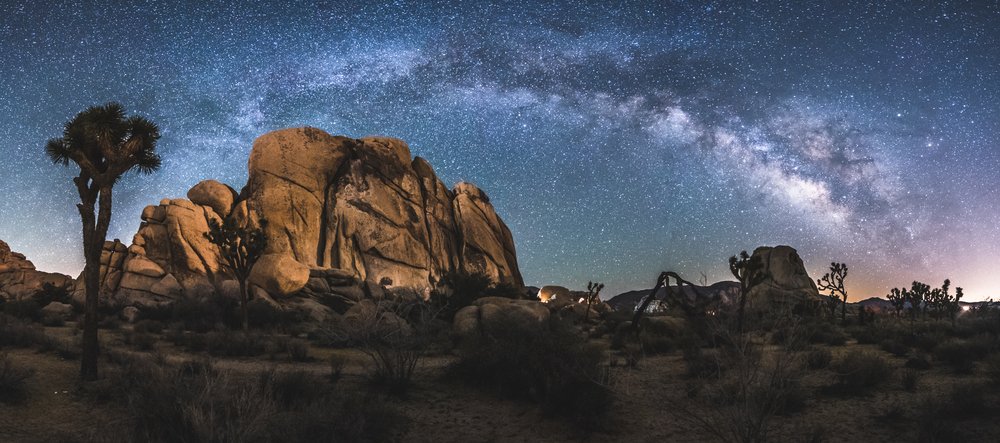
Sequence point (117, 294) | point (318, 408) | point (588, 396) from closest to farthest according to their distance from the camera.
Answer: point (318, 408), point (588, 396), point (117, 294)

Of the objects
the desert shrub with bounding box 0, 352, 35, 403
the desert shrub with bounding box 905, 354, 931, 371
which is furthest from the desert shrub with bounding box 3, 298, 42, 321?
the desert shrub with bounding box 905, 354, 931, 371

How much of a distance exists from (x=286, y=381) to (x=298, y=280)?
26.8 metres

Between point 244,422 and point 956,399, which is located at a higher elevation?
point 956,399

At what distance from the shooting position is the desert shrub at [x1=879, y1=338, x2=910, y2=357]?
51.8 feet

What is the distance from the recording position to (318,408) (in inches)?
369

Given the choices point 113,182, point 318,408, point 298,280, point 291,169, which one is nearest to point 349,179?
point 291,169

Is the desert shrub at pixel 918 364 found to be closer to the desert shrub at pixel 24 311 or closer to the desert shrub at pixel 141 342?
the desert shrub at pixel 141 342

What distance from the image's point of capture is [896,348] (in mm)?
16016

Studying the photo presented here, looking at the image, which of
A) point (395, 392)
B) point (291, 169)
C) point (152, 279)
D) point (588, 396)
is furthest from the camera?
point (291, 169)

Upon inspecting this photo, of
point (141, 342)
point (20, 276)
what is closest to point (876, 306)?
point (141, 342)

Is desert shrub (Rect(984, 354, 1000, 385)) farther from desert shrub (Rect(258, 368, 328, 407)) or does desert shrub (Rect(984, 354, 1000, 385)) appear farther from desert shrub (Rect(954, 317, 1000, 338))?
desert shrub (Rect(258, 368, 328, 407))

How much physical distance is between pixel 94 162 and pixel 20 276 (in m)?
41.8

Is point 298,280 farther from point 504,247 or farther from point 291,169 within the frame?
point 504,247

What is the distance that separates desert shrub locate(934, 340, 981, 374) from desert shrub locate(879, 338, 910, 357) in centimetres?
129
